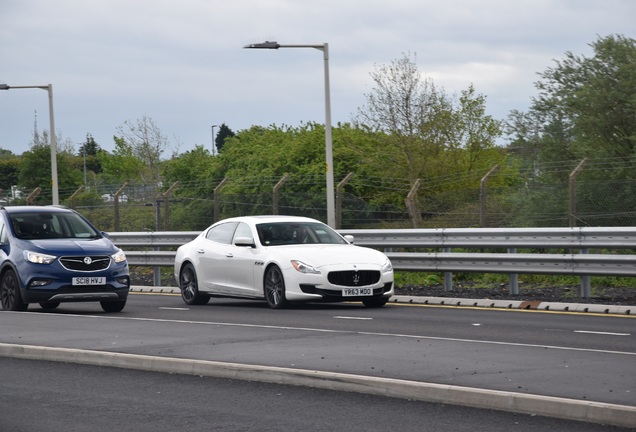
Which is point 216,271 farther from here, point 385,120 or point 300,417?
point 385,120

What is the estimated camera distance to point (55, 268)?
18156mm

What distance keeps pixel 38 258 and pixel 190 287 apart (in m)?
2.84

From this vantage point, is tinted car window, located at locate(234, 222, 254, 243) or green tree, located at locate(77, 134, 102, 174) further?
green tree, located at locate(77, 134, 102, 174)

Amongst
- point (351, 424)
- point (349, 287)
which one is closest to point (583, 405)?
point (351, 424)

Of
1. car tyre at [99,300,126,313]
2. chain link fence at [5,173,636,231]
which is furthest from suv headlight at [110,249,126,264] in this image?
chain link fence at [5,173,636,231]

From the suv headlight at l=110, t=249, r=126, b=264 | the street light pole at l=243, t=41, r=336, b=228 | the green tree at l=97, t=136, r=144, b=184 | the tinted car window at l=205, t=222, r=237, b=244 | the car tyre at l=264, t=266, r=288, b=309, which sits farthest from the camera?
the green tree at l=97, t=136, r=144, b=184

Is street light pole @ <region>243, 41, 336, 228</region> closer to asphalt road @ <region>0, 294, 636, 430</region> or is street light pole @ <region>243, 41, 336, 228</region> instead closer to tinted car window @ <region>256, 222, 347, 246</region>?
tinted car window @ <region>256, 222, 347, 246</region>

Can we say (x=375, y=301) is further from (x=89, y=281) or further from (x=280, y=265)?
(x=89, y=281)

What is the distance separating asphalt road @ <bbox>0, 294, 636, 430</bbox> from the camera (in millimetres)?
9656

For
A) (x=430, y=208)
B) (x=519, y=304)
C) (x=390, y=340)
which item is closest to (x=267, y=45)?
(x=430, y=208)

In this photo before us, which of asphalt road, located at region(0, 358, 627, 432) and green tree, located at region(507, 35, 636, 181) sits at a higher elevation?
green tree, located at region(507, 35, 636, 181)

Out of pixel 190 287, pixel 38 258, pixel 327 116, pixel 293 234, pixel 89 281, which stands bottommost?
pixel 190 287

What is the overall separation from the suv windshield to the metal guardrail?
504 cm

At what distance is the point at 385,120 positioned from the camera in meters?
47.5
